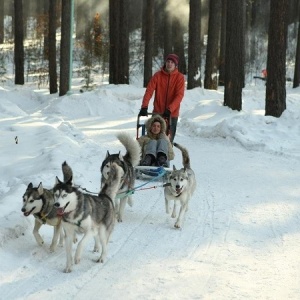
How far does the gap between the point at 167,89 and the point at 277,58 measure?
5.40m

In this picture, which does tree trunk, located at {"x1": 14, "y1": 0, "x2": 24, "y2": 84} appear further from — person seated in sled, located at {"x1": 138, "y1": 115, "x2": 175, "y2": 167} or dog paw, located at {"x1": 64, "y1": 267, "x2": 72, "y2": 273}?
dog paw, located at {"x1": 64, "y1": 267, "x2": 72, "y2": 273}

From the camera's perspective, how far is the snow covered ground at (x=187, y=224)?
4.93 meters

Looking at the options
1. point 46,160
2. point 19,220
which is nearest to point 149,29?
point 46,160

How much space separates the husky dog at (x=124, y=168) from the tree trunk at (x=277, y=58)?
312 inches

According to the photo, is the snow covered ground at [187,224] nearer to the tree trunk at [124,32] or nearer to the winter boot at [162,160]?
the winter boot at [162,160]

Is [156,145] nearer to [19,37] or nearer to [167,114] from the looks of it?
[167,114]

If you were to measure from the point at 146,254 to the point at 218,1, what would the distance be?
18533mm

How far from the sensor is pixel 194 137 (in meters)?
14.3

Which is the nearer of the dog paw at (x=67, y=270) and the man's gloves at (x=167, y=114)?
the dog paw at (x=67, y=270)

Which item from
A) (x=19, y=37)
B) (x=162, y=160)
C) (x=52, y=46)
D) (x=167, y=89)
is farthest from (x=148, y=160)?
(x=19, y=37)

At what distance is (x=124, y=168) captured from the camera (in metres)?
7.11

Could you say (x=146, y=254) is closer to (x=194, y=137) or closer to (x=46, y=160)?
(x=46, y=160)

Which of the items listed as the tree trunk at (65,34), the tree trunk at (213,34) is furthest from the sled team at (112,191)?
the tree trunk at (213,34)

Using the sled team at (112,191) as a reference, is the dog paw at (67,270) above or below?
below
